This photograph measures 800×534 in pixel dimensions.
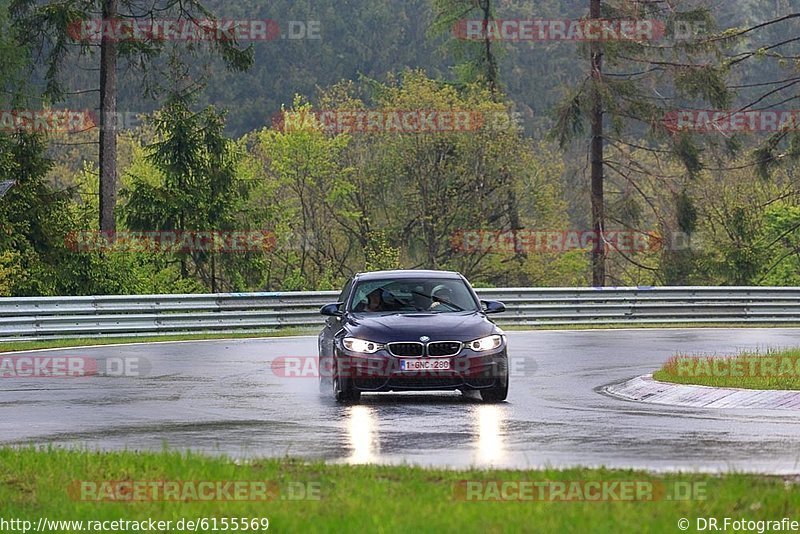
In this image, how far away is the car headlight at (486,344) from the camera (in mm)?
17297

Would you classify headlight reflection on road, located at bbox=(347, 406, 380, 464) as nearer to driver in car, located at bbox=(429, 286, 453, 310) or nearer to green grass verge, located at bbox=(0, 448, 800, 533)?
green grass verge, located at bbox=(0, 448, 800, 533)

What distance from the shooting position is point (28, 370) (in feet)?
77.0

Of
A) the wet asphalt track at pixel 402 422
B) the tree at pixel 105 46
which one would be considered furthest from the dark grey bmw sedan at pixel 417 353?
the tree at pixel 105 46

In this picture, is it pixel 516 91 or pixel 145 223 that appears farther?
pixel 516 91

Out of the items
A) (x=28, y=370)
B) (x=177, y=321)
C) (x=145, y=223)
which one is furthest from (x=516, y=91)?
(x=28, y=370)

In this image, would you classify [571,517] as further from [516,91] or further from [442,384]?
[516,91]

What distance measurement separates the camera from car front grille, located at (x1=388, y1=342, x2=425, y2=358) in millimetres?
17172

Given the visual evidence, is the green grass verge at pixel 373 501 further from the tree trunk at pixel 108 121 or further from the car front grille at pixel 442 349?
the tree trunk at pixel 108 121

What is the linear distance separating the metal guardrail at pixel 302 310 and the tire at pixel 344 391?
14023 millimetres

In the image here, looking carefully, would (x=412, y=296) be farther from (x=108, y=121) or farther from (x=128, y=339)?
(x=108, y=121)

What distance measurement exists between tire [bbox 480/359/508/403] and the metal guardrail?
1491 cm

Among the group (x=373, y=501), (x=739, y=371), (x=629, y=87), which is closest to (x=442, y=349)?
(x=739, y=371)

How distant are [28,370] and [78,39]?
2120 cm

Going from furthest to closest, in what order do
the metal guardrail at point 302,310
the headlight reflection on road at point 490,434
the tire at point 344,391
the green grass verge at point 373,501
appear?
the metal guardrail at point 302,310 < the tire at point 344,391 < the headlight reflection on road at point 490,434 < the green grass verge at point 373,501
